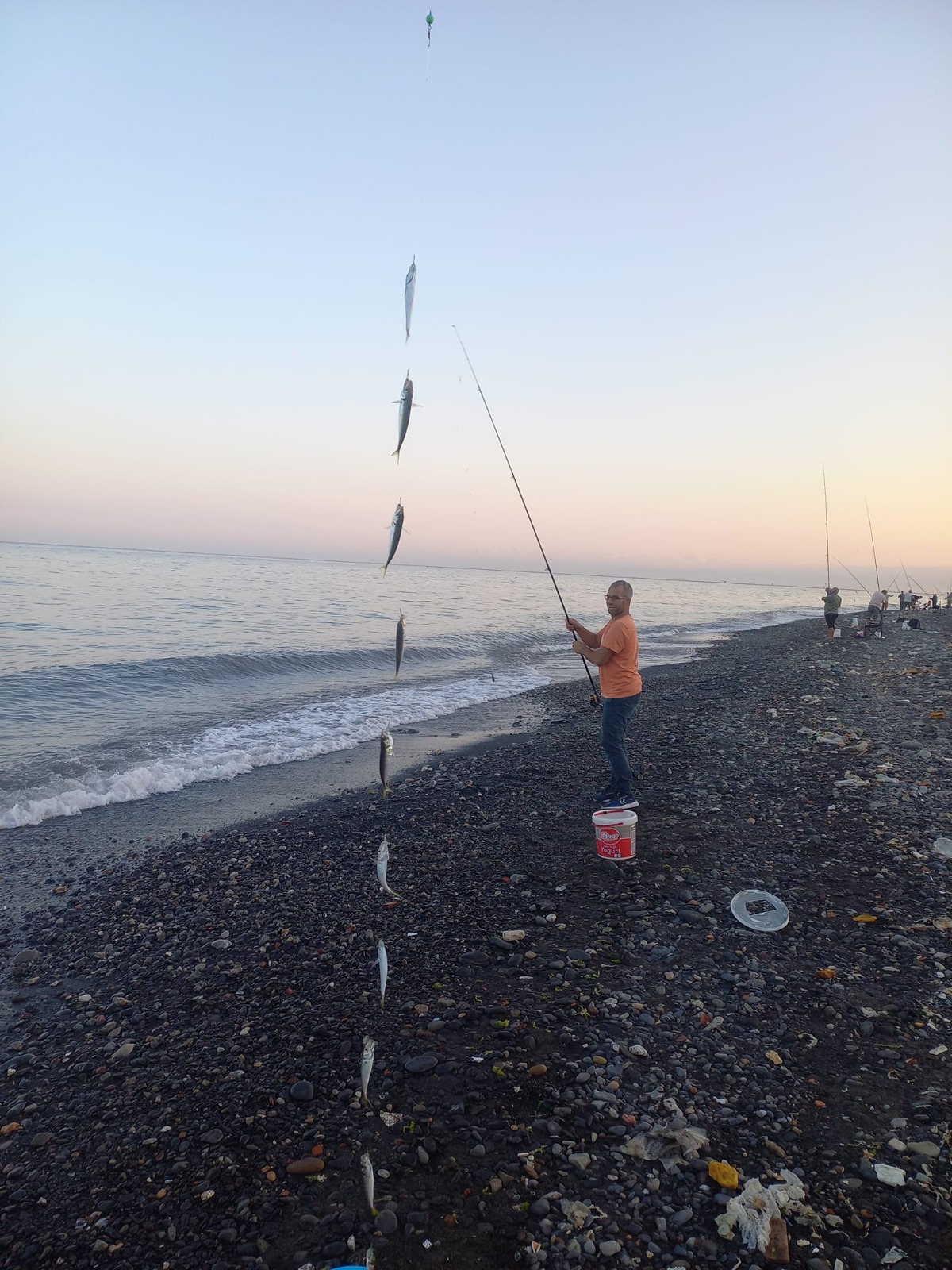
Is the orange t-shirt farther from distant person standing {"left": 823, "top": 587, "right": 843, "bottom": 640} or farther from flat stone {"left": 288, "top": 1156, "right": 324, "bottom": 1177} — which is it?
distant person standing {"left": 823, "top": 587, "right": 843, "bottom": 640}

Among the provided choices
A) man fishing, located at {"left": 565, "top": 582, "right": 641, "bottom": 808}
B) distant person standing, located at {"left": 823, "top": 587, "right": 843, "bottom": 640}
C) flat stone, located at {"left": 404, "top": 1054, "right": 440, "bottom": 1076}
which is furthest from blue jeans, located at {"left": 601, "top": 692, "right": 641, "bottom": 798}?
distant person standing, located at {"left": 823, "top": 587, "right": 843, "bottom": 640}

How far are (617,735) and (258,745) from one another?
302 inches

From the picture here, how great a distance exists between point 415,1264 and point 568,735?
9861 mm

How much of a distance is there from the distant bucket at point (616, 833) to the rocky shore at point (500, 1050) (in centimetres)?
14

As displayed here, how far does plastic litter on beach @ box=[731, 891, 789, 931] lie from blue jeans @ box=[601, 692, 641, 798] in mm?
2031

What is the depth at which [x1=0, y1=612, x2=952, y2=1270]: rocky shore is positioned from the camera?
2809mm

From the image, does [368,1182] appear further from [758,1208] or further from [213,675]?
[213,675]

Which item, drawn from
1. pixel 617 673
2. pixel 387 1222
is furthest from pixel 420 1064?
pixel 617 673

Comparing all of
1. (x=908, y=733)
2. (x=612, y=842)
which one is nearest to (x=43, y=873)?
(x=612, y=842)

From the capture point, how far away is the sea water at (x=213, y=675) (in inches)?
427

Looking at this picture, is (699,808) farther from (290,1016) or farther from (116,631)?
(116,631)

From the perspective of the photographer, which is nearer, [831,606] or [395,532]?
[395,532]

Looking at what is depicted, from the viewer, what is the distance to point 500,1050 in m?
3.78

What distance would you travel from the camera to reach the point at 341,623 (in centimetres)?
3086
